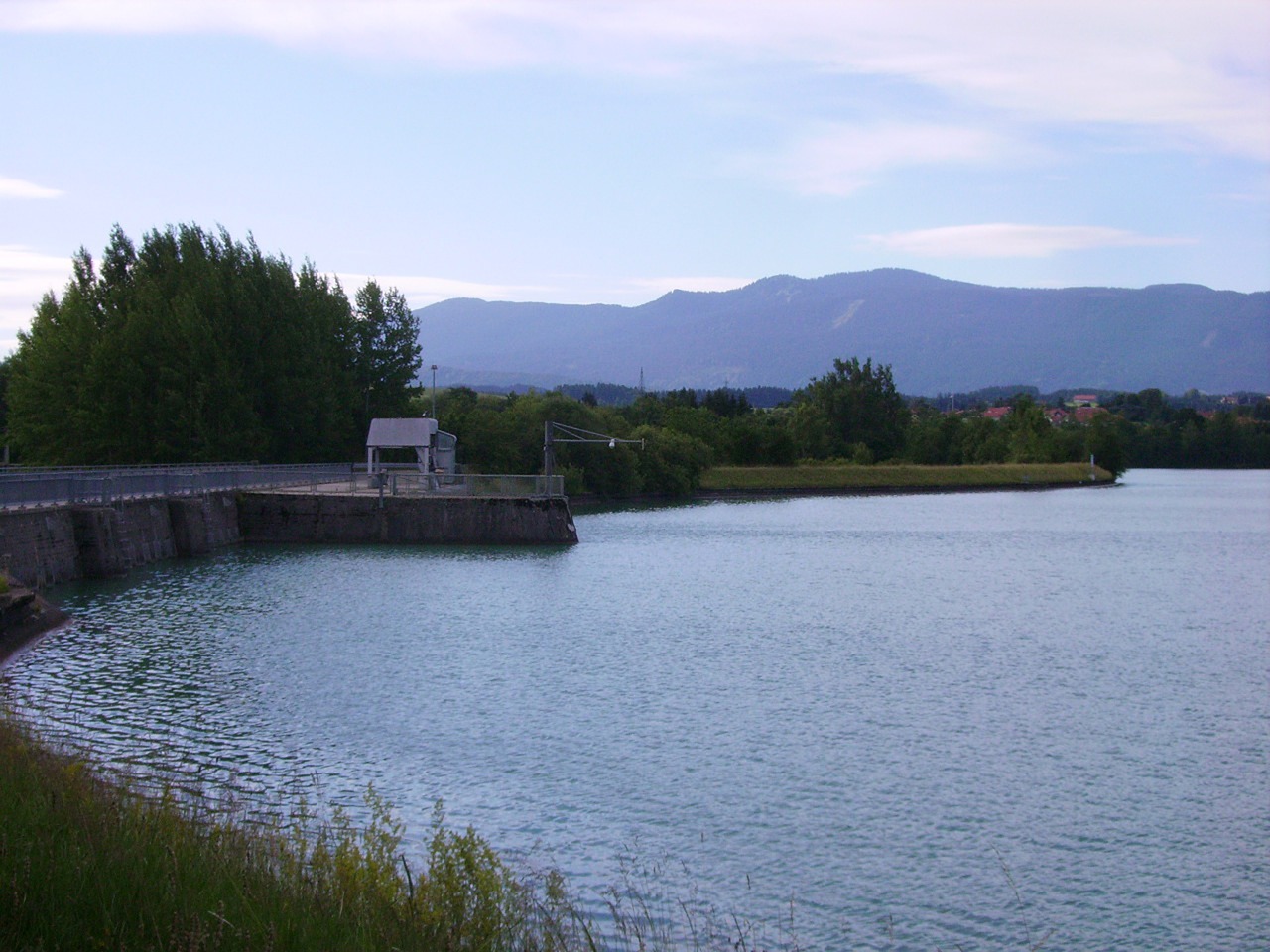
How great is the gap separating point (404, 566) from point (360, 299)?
153ft

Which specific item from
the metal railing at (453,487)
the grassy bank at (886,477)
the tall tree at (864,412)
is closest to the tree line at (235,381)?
the grassy bank at (886,477)

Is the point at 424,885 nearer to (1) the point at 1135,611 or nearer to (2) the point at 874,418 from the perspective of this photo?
(1) the point at 1135,611

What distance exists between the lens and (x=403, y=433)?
2662 inches

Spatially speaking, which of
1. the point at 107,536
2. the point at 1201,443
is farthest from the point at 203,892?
the point at 1201,443

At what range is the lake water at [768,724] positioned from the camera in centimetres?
1492

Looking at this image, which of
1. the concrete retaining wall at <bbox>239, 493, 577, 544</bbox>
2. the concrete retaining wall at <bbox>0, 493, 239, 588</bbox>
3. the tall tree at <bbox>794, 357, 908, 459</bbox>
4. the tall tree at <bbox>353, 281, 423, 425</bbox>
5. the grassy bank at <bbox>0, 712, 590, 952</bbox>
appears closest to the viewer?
the grassy bank at <bbox>0, 712, 590, 952</bbox>

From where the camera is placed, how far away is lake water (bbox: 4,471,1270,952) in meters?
14.9

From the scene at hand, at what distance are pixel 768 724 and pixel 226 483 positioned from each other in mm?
39720

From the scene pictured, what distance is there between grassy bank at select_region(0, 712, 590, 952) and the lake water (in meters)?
3.94

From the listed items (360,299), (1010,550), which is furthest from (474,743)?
(360,299)

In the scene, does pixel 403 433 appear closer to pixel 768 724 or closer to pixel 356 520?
pixel 356 520

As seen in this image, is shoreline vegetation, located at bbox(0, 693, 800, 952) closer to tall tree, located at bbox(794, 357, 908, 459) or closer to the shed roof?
the shed roof

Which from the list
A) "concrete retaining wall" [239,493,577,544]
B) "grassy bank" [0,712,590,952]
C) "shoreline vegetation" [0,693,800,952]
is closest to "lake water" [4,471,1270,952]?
"shoreline vegetation" [0,693,800,952]

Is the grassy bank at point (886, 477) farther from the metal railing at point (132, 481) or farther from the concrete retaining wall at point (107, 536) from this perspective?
the concrete retaining wall at point (107, 536)
